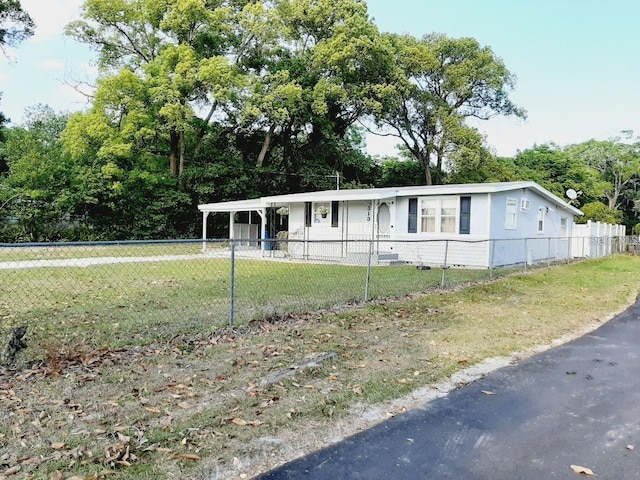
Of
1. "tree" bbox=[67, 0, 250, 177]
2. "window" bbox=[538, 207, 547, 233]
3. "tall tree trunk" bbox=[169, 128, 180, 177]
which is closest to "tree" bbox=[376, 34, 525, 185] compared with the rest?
"tree" bbox=[67, 0, 250, 177]

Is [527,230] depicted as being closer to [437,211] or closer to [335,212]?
[437,211]

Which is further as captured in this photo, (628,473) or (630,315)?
(630,315)

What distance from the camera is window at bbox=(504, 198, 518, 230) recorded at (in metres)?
16.3

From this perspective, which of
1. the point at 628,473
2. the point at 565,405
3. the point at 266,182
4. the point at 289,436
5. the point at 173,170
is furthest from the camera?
the point at 266,182

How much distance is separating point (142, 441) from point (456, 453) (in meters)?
2.07

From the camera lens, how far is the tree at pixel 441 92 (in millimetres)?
31516

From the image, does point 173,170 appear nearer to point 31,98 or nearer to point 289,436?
point 31,98

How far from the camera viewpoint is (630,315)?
8.10 meters

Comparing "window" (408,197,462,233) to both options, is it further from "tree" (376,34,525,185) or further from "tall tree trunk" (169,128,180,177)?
"tall tree trunk" (169,128,180,177)

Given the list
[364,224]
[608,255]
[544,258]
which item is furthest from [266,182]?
[608,255]

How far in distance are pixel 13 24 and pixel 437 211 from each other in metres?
22.4

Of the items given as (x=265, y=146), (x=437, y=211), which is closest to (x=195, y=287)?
(x=437, y=211)

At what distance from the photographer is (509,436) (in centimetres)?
330

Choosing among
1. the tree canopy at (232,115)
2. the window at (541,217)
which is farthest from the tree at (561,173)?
the window at (541,217)
